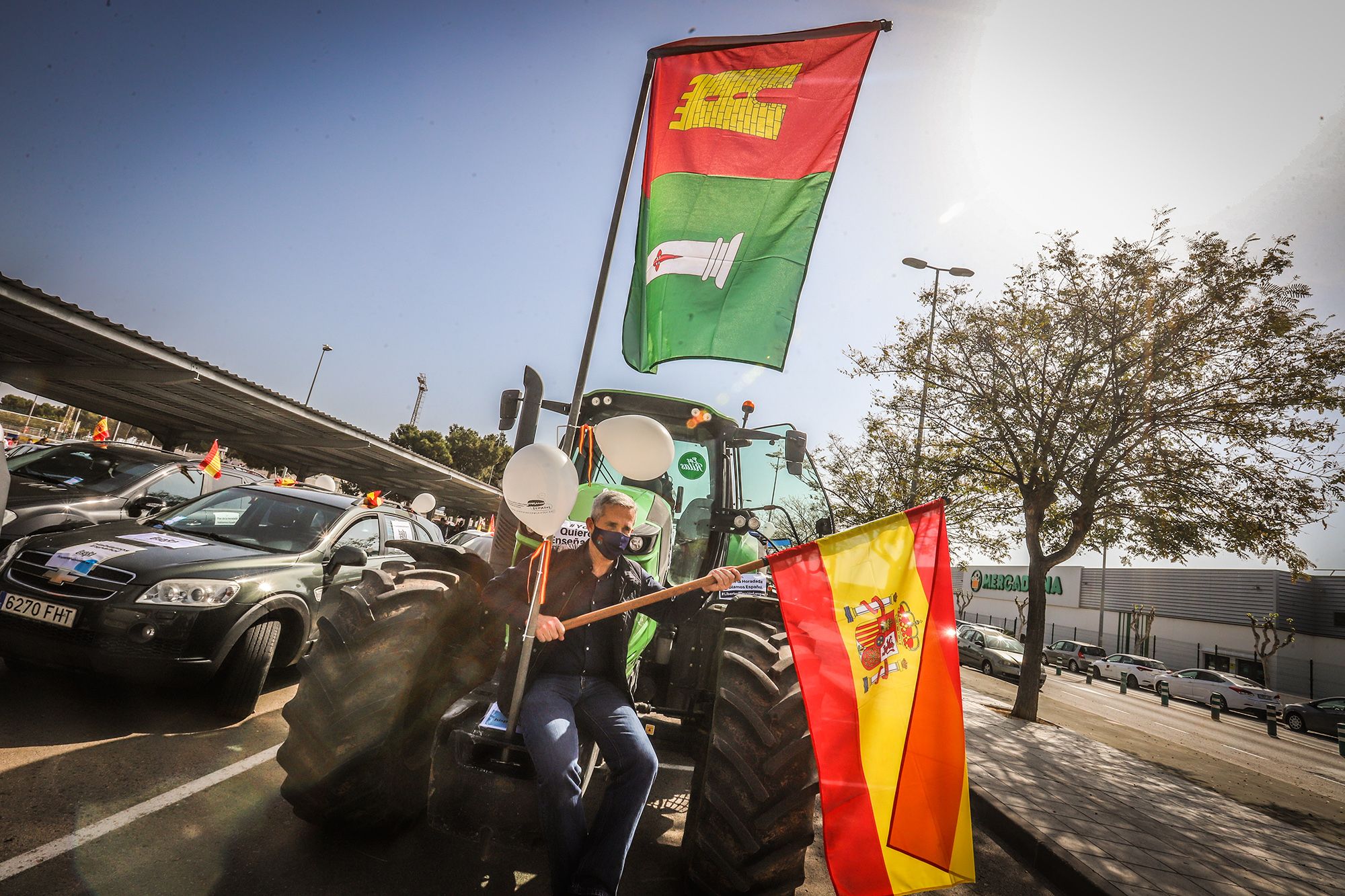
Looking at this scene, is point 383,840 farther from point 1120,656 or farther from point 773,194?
point 1120,656

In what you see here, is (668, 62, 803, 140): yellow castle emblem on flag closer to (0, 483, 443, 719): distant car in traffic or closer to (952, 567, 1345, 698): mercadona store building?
(0, 483, 443, 719): distant car in traffic

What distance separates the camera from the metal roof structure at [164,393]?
9188 millimetres

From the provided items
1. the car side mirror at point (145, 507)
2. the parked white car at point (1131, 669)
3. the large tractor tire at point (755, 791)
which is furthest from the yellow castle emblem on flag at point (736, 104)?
the parked white car at point (1131, 669)

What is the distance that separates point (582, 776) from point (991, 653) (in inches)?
911

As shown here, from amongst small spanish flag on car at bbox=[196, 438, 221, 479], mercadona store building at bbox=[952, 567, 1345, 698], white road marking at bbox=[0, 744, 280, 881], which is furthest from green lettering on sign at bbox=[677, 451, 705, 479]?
mercadona store building at bbox=[952, 567, 1345, 698]

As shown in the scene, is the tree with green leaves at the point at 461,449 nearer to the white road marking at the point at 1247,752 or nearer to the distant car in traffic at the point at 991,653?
the distant car in traffic at the point at 991,653

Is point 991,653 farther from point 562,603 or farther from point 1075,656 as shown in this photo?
point 562,603

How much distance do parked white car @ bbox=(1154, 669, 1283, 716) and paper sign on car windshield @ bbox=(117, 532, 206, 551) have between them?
2977 cm

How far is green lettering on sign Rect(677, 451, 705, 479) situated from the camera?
4.80 metres

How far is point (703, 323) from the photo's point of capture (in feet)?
15.8

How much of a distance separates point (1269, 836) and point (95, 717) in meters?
10.3

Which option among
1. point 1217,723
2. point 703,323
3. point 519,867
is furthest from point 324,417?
point 1217,723

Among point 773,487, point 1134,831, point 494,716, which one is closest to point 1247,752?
point 1134,831

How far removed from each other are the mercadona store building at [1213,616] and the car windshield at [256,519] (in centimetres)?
2507
